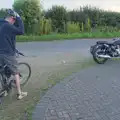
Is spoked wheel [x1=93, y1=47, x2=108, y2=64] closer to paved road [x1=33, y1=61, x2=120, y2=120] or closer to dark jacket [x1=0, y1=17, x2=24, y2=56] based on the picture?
paved road [x1=33, y1=61, x2=120, y2=120]

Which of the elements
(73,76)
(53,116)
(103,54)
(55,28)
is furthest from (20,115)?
(55,28)

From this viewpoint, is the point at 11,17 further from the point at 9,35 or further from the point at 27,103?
the point at 27,103

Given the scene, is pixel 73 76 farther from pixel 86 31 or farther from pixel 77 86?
pixel 86 31

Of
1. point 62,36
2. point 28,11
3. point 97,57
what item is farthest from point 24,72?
point 28,11

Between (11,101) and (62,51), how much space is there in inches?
331

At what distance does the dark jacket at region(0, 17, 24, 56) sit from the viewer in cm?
620

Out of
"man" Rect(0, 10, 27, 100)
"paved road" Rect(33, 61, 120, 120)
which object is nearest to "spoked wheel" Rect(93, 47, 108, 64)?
"paved road" Rect(33, 61, 120, 120)

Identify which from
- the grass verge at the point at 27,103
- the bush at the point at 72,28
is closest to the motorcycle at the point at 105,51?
the grass verge at the point at 27,103

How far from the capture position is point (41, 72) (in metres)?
9.53

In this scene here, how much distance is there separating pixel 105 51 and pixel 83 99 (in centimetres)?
490

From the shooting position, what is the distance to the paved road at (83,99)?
553 centimetres

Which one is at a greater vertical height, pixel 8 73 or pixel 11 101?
pixel 8 73

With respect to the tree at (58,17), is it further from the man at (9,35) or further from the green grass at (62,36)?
the man at (9,35)

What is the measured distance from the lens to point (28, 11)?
72.1ft
